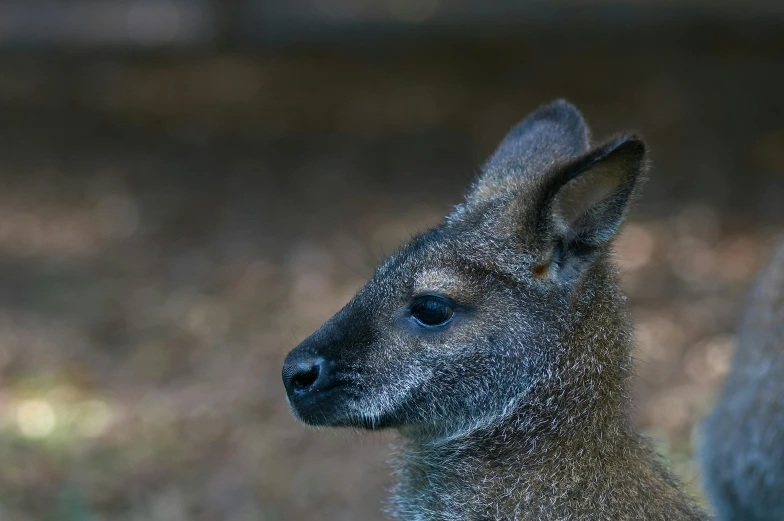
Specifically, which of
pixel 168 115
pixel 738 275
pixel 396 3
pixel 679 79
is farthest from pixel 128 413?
pixel 396 3

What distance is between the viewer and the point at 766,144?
28.0ft

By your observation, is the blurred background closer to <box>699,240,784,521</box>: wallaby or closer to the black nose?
<box>699,240,784,521</box>: wallaby

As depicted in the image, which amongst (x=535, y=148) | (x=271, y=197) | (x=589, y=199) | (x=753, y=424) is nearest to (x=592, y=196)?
(x=589, y=199)

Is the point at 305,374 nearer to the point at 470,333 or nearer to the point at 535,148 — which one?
the point at 470,333

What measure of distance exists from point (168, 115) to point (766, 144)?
5462 millimetres

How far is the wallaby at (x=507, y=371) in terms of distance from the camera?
2.87 meters

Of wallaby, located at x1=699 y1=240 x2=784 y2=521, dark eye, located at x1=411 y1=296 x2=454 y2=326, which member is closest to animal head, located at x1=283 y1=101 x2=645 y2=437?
dark eye, located at x1=411 y1=296 x2=454 y2=326

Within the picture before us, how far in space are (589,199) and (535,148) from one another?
714 mm

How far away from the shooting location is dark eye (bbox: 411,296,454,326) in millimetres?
2891

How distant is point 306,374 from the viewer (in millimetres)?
2926

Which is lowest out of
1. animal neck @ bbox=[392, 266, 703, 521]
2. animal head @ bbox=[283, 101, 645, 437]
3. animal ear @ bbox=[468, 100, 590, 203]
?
animal neck @ bbox=[392, 266, 703, 521]

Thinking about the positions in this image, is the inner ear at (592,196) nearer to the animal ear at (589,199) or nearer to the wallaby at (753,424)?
the animal ear at (589,199)

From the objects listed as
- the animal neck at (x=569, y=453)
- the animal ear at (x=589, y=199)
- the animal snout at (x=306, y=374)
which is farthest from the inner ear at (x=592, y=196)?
the animal snout at (x=306, y=374)

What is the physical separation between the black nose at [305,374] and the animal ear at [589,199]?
0.73 meters
